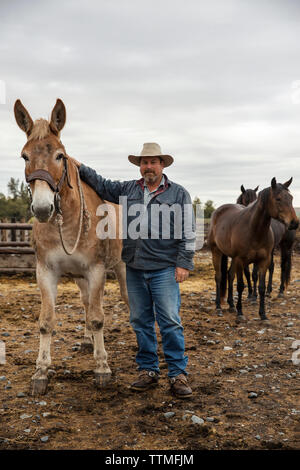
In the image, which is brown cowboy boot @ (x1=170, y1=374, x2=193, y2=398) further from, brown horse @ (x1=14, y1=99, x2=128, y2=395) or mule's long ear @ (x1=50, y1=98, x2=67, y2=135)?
mule's long ear @ (x1=50, y1=98, x2=67, y2=135)

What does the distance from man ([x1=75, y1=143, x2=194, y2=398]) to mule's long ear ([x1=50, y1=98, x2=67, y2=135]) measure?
820mm

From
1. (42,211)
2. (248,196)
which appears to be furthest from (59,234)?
(248,196)

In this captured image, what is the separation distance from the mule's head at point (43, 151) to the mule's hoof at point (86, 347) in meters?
2.51

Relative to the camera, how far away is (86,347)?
527 cm

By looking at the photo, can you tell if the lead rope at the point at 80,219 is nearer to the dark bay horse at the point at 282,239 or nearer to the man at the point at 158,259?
the man at the point at 158,259

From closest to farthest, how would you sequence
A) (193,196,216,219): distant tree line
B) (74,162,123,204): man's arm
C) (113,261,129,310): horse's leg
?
1. (74,162,123,204): man's arm
2. (113,261,129,310): horse's leg
3. (193,196,216,219): distant tree line

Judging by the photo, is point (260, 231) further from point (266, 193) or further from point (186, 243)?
point (186, 243)

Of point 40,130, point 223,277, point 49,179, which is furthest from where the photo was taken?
point 223,277

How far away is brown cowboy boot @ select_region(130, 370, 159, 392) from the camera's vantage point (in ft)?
13.1

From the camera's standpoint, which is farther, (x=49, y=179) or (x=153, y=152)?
(x=153, y=152)

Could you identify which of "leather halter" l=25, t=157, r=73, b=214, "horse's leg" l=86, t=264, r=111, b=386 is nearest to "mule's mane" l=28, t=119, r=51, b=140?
"leather halter" l=25, t=157, r=73, b=214

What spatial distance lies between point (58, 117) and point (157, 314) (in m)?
2.14
